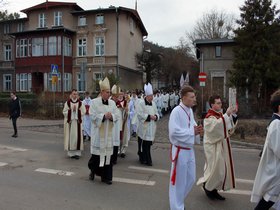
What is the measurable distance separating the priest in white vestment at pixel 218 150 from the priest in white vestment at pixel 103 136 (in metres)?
2.13

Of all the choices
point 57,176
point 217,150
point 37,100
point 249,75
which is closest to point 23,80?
point 37,100

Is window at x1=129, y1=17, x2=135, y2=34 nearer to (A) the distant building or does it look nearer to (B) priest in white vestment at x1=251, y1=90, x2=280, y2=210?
(A) the distant building

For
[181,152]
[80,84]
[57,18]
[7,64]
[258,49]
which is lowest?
[181,152]

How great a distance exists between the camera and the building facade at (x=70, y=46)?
3706cm

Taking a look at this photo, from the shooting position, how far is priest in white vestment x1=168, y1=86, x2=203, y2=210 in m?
4.90

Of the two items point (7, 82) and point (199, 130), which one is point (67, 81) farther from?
point (199, 130)

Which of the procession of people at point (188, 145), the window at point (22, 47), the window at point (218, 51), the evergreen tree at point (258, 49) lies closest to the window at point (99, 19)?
the window at point (22, 47)

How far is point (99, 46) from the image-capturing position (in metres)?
37.9

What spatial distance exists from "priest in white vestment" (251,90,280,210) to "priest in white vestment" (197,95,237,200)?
1.23 meters

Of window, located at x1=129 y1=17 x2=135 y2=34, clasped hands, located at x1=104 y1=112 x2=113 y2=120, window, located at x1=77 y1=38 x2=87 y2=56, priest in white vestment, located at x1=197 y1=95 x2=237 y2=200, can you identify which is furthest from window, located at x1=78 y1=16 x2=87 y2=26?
priest in white vestment, located at x1=197 y1=95 x2=237 y2=200

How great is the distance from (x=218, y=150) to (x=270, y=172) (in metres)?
1.49

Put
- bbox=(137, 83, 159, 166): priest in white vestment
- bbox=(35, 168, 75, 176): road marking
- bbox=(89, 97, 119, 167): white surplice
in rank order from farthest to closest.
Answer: bbox=(137, 83, 159, 166): priest in white vestment < bbox=(35, 168, 75, 176): road marking < bbox=(89, 97, 119, 167): white surplice

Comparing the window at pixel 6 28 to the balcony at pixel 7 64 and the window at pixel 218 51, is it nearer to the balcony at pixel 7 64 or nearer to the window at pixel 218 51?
the balcony at pixel 7 64

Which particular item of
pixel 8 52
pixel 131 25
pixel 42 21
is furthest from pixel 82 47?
pixel 8 52
